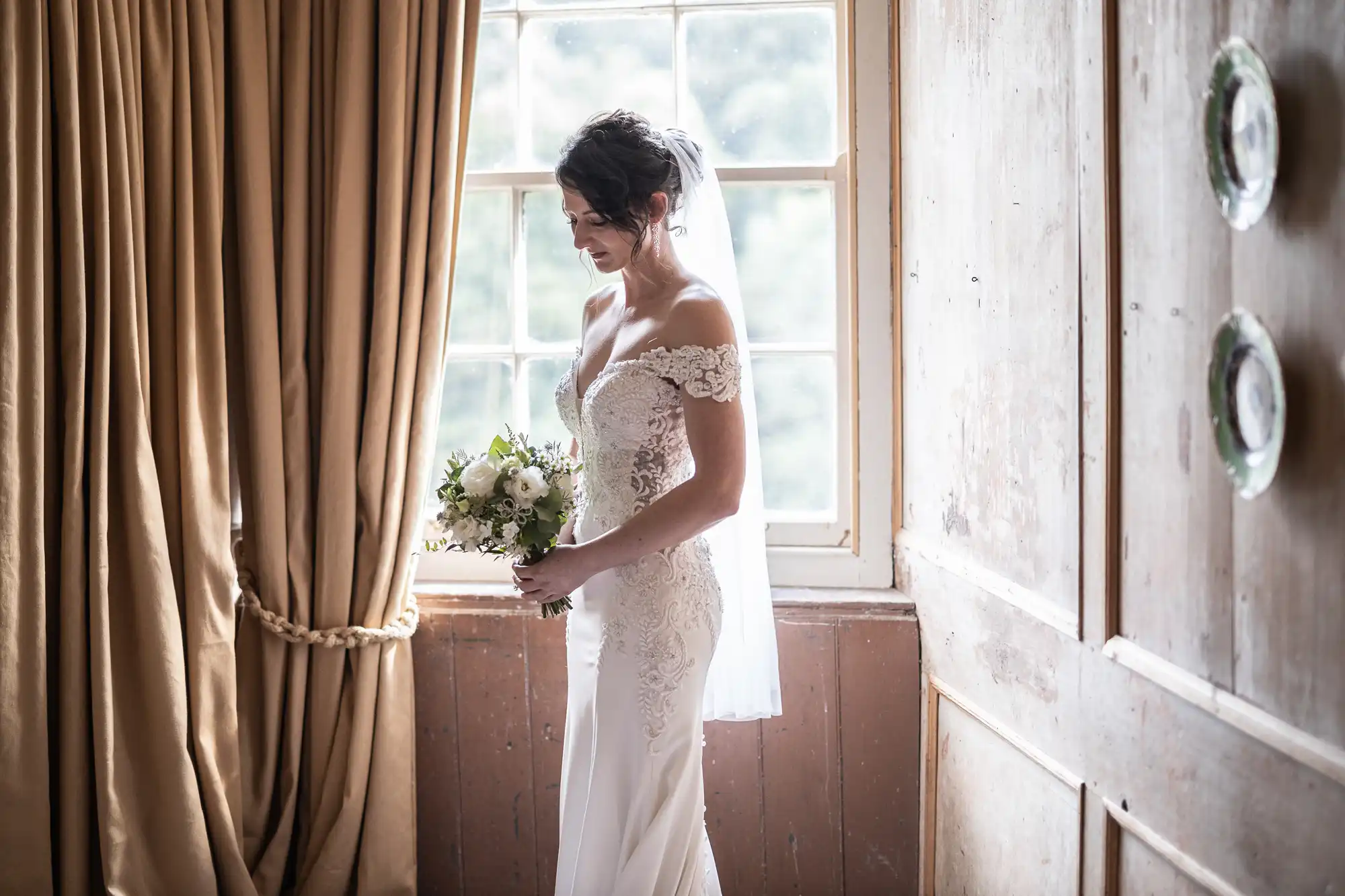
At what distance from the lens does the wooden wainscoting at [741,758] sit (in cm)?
236

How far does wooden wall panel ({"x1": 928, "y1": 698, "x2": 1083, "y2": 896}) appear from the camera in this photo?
5.43 ft

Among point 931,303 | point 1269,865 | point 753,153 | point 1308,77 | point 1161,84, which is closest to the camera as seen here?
point 1308,77

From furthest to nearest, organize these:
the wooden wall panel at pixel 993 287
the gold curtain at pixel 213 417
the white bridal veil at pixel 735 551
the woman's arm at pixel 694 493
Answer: the white bridal veil at pixel 735 551 < the gold curtain at pixel 213 417 < the woman's arm at pixel 694 493 < the wooden wall panel at pixel 993 287

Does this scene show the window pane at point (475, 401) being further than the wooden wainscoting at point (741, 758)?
Yes

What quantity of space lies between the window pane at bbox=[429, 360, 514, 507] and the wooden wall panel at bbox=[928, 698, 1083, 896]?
1270mm

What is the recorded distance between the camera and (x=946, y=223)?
6.85 feet

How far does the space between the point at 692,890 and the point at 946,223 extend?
4.49ft

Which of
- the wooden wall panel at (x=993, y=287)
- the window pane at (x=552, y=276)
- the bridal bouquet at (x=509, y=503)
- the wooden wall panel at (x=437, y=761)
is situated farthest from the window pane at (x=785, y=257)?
the wooden wall panel at (x=437, y=761)

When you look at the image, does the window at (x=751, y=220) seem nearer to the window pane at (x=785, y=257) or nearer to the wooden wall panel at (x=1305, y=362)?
the window pane at (x=785, y=257)

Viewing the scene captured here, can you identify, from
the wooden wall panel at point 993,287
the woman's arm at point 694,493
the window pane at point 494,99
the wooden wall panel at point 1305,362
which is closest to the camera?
the wooden wall panel at point 1305,362

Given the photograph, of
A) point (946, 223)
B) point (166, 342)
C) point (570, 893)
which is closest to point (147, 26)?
point (166, 342)

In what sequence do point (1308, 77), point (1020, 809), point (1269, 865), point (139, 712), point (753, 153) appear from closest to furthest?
point (1308, 77) → point (1269, 865) → point (1020, 809) → point (139, 712) → point (753, 153)

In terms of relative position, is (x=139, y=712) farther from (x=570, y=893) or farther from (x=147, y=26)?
(x=147, y=26)

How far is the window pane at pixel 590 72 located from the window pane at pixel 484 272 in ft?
0.58
